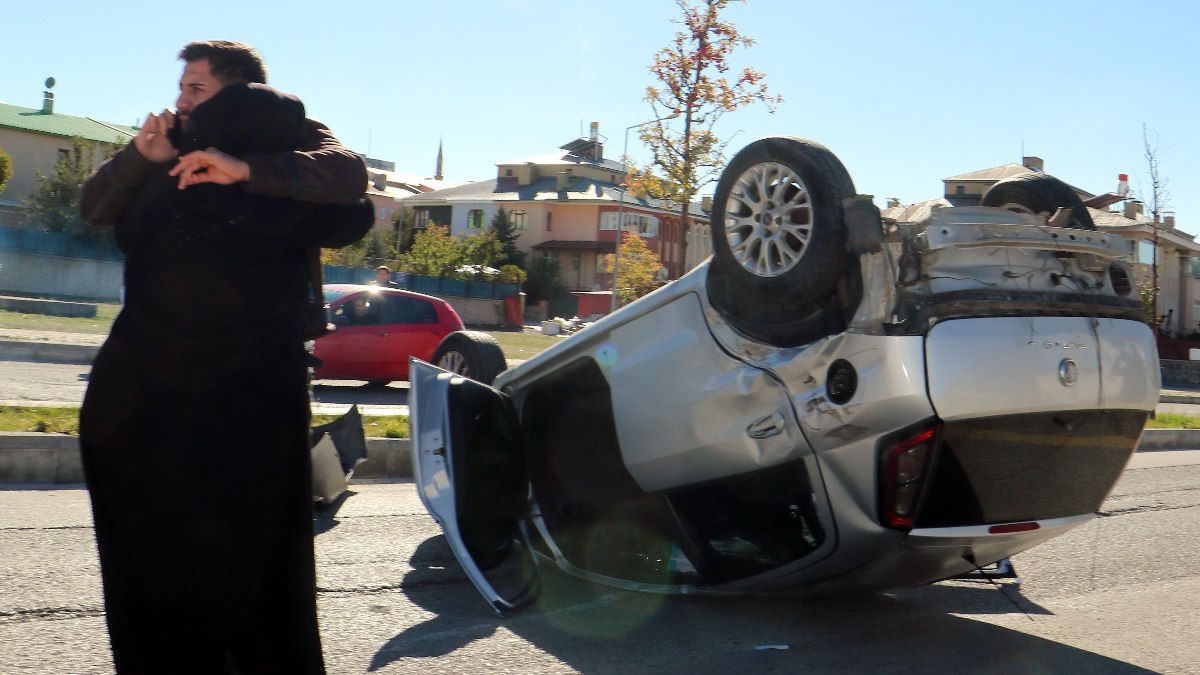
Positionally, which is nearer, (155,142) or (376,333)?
(155,142)

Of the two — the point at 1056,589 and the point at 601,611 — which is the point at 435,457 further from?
the point at 1056,589

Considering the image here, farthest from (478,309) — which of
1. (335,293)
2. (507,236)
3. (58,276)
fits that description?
(335,293)

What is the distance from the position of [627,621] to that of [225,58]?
2975 millimetres

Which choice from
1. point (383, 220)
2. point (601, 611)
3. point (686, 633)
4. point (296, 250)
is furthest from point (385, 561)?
point (383, 220)

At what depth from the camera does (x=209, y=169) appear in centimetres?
246

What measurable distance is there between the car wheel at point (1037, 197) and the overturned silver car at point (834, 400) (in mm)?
11

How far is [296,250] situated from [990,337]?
250 centimetres

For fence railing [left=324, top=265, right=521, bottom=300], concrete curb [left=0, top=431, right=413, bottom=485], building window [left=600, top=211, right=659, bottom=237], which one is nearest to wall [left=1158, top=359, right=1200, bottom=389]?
fence railing [left=324, top=265, right=521, bottom=300]

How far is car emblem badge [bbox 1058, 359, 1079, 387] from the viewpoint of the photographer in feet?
13.3

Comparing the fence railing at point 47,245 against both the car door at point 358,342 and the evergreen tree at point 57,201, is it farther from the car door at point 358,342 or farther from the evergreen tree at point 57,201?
the car door at point 358,342

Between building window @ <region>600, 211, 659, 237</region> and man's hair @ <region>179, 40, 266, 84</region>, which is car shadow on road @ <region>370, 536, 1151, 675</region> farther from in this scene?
building window @ <region>600, 211, 659, 237</region>

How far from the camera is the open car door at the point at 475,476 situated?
4844 mm

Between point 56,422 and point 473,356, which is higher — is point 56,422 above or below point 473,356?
below

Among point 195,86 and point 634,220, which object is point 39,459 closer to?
point 195,86
